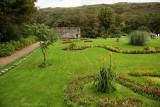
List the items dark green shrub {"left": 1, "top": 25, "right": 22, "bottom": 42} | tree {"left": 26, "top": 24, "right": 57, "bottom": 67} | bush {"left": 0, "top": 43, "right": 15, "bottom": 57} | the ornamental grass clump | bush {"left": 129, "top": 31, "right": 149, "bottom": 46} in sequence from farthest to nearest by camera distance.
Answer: dark green shrub {"left": 1, "top": 25, "right": 22, "bottom": 42}, bush {"left": 129, "top": 31, "right": 149, "bottom": 46}, bush {"left": 0, "top": 43, "right": 15, "bottom": 57}, tree {"left": 26, "top": 24, "right": 57, "bottom": 67}, the ornamental grass clump

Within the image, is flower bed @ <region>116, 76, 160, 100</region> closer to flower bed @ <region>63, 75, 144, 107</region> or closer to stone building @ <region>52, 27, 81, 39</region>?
flower bed @ <region>63, 75, 144, 107</region>

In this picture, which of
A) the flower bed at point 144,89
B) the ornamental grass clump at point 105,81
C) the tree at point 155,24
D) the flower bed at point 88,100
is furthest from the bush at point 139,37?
the tree at point 155,24

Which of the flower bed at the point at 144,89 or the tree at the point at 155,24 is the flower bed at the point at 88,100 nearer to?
the flower bed at the point at 144,89

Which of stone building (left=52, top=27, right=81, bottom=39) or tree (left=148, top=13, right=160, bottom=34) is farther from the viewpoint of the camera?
tree (left=148, top=13, right=160, bottom=34)

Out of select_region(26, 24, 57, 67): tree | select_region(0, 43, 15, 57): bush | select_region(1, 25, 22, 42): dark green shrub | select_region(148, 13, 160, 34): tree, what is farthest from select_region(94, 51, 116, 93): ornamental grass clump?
select_region(148, 13, 160, 34): tree

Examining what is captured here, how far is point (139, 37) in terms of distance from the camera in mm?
16328

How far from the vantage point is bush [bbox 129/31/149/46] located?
16.1m

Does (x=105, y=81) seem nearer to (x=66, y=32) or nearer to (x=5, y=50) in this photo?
(x=5, y=50)

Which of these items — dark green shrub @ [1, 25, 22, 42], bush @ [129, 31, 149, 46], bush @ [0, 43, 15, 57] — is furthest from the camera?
dark green shrub @ [1, 25, 22, 42]

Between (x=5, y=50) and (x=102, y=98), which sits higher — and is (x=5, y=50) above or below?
above

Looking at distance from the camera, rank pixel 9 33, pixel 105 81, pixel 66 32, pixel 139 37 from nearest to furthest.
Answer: pixel 105 81 → pixel 139 37 → pixel 9 33 → pixel 66 32

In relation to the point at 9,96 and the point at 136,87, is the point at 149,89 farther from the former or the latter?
the point at 9,96

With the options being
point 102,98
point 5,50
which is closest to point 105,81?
point 102,98

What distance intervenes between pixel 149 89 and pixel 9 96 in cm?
631
